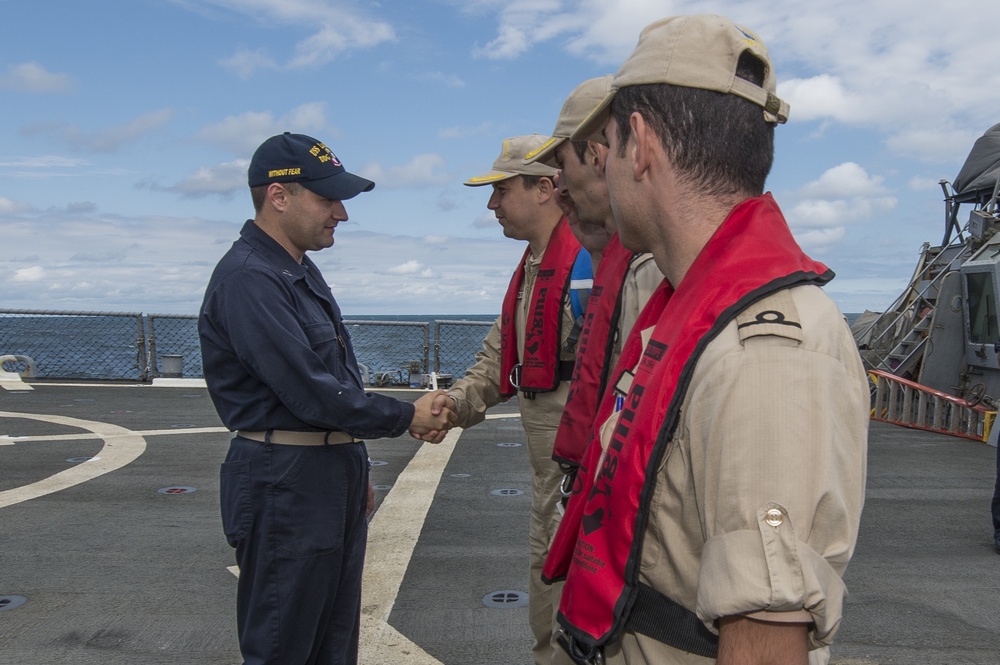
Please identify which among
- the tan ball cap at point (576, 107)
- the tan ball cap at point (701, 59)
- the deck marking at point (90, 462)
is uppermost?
the tan ball cap at point (576, 107)

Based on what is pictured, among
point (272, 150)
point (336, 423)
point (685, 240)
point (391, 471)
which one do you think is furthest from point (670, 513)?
point (391, 471)

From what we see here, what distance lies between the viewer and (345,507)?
3.09 meters

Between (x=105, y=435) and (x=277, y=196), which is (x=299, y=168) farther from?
(x=105, y=435)

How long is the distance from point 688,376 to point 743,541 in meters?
0.26

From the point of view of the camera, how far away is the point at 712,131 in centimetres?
135

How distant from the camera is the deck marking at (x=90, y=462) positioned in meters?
7.07

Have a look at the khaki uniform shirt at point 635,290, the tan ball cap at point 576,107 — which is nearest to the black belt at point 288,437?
the khaki uniform shirt at point 635,290

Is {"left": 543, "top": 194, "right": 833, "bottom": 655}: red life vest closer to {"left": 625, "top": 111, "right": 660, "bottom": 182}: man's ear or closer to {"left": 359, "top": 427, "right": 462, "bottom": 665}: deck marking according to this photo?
{"left": 625, "top": 111, "right": 660, "bottom": 182}: man's ear

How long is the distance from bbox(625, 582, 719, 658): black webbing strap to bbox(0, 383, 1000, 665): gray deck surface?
9.10 ft

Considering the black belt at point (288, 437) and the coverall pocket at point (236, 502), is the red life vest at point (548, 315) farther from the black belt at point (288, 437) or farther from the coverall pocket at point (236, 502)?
the coverall pocket at point (236, 502)

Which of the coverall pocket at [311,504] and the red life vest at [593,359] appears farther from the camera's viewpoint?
the coverall pocket at [311,504]

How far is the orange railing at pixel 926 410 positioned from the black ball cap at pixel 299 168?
10.5 metres

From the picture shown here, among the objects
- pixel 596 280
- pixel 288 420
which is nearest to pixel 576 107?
pixel 596 280

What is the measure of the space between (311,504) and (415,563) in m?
2.49
